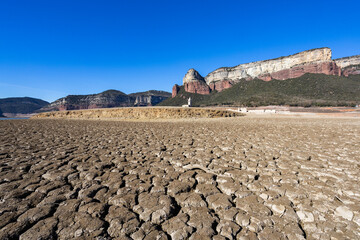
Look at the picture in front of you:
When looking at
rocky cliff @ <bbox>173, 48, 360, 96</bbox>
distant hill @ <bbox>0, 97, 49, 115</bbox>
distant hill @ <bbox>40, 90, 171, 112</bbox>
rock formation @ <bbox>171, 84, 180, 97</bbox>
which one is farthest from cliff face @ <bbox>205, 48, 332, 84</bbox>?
distant hill @ <bbox>0, 97, 49, 115</bbox>

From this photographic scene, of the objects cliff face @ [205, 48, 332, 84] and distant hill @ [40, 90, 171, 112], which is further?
distant hill @ [40, 90, 171, 112]

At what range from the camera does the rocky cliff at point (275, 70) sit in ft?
257

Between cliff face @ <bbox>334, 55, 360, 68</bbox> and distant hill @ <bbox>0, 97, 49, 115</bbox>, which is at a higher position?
cliff face @ <bbox>334, 55, 360, 68</bbox>

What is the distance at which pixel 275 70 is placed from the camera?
309ft

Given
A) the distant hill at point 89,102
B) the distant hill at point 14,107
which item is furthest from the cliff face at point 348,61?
the distant hill at point 14,107

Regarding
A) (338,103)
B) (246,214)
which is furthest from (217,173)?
(338,103)

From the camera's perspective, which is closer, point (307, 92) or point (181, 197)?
point (181, 197)

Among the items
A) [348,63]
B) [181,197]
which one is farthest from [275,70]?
[181,197]

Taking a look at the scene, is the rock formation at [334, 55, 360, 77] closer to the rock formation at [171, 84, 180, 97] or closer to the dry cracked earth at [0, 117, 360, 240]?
the rock formation at [171, 84, 180, 97]

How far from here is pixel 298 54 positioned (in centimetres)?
8925

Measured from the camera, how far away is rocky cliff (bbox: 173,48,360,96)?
7819cm

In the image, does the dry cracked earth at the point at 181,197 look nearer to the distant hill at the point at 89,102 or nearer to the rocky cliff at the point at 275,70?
the rocky cliff at the point at 275,70

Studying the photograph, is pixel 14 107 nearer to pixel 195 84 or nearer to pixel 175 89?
pixel 175 89

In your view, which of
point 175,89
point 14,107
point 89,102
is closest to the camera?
point 89,102
